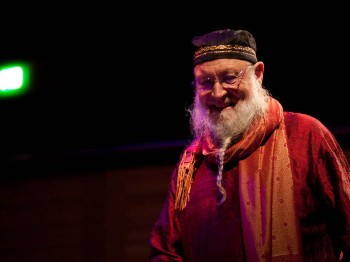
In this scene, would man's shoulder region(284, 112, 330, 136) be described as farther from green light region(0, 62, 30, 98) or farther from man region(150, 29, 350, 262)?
green light region(0, 62, 30, 98)

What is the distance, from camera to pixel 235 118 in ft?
6.93

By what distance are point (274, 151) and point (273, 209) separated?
279mm

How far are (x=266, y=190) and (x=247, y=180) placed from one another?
96 millimetres

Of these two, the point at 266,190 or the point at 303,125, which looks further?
the point at 303,125

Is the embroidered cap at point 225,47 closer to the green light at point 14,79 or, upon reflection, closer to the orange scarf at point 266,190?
the orange scarf at point 266,190

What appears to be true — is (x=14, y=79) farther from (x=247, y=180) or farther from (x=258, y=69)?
(x=247, y=180)

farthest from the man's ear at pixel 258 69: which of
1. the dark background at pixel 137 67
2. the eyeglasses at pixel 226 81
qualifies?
the dark background at pixel 137 67

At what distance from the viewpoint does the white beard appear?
2.12 meters

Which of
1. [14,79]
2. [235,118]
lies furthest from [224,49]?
[14,79]

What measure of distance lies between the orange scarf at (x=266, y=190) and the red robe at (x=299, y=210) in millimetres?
46

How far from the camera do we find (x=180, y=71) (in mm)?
3848

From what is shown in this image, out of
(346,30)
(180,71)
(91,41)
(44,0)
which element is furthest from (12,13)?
(346,30)

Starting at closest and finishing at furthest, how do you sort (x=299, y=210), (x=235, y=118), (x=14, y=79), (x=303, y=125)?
(x=299, y=210) < (x=303, y=125) < (x=235, y=118) < (x=14, y=79)

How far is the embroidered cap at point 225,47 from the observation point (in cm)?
218
